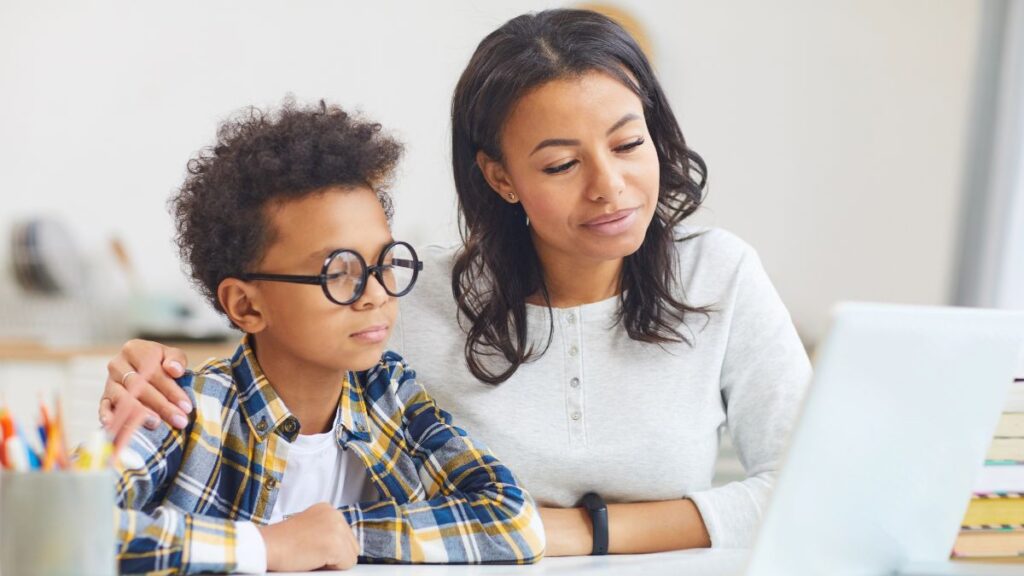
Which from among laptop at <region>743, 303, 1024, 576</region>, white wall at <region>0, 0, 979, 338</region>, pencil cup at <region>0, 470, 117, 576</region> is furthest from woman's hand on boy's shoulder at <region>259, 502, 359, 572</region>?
Result: white wall at <region>0, 0, 979, 338</region>

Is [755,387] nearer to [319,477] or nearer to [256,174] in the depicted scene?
[319,477]

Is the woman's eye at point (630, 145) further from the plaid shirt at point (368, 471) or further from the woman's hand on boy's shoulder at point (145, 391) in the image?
the woman's hand on boy's shoulder at point (145, 391)

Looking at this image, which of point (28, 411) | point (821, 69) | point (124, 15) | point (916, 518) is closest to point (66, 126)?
point (124, 15)

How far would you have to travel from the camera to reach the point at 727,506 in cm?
137

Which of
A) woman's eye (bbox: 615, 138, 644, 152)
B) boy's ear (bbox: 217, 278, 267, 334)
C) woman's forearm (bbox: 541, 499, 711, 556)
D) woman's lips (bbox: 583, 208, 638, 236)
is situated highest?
woman's eye (bbox: 615, 138, 644, 152)

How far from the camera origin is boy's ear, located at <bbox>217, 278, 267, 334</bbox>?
1.22 meters

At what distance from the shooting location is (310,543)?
3.49 ft

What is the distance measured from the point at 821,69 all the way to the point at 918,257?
0.70 meters

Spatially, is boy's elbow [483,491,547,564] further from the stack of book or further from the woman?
the stack of book

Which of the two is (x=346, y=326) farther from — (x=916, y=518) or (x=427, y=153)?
(x=427, y=153)

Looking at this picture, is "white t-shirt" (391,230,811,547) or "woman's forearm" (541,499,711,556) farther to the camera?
"white t-shirt" (391,230,811,547)

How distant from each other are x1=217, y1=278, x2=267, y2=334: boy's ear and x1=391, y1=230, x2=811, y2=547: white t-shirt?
35 centimetres

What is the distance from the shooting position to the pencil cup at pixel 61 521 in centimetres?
80

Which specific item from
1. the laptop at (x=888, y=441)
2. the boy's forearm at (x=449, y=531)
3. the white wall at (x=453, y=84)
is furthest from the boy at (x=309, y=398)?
the white wall at (x=453, y=84)
